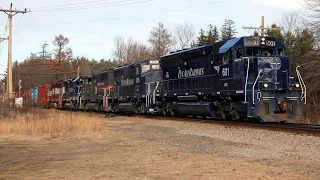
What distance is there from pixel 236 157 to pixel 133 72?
20.6 m

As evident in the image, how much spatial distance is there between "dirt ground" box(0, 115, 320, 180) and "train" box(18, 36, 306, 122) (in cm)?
474

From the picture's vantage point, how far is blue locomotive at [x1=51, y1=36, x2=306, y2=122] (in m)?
16.2

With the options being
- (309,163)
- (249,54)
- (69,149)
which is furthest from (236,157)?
(249,54)

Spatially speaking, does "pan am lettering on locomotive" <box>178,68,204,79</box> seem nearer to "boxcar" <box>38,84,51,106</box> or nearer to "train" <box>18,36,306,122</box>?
"train" <box>18,36,306,122</box>

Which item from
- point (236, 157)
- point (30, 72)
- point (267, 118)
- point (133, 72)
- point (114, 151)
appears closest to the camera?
point (236, 157)

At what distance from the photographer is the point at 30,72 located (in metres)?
90.1

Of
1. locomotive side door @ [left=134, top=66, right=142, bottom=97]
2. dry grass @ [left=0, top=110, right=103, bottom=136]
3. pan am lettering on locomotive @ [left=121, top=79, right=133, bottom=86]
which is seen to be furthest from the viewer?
pan am lettering on locomotive @ [left=121, top=79, right=133, bottom=86]

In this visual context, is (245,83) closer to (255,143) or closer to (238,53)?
(238,53)

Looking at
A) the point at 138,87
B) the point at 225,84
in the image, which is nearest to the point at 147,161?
the point at 225,84

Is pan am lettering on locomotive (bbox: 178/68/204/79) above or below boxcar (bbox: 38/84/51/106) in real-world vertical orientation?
above

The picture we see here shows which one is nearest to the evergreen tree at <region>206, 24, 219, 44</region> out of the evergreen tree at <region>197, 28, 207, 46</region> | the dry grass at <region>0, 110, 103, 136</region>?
the evergreen tree at <region>197, 28, 207, 46</region>

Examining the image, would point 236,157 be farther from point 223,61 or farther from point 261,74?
point 223,61

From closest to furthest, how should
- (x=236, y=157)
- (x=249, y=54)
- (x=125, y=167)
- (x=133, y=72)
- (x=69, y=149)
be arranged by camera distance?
(x=125, y=167), (x=236, y=157), (x=69, y=149), (x=249, y=54), (x=133, y=72)

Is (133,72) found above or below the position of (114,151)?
above
